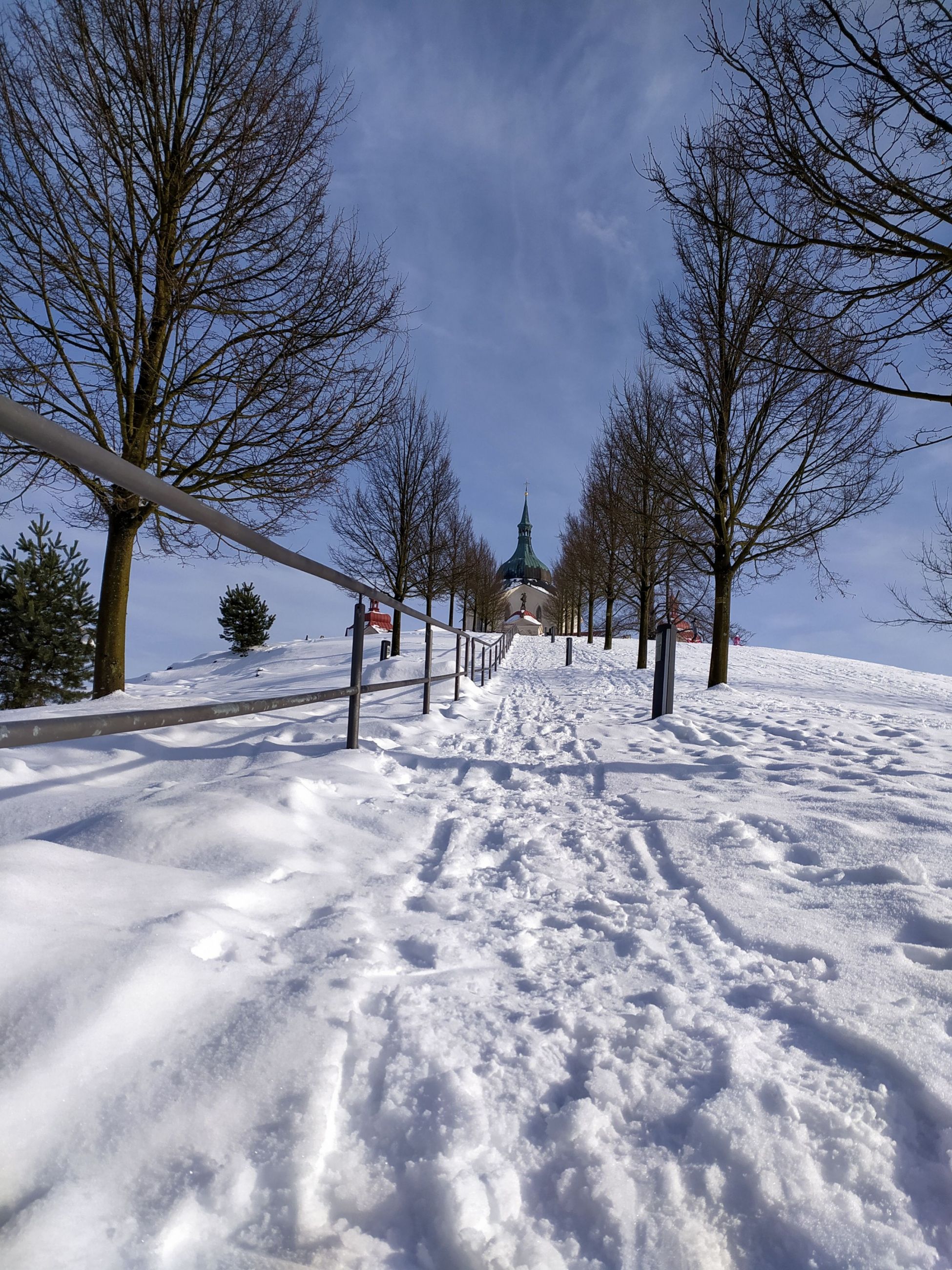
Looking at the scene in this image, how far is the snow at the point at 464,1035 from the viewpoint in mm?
908

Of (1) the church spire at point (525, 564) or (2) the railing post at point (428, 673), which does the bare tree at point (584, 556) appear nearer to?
(2) the railing post at point (428, 673)

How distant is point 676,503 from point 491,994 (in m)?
11.1

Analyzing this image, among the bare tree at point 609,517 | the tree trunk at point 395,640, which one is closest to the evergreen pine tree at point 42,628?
the tree trunk at point 395,640

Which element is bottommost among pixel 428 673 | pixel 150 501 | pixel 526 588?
pixel 428 673

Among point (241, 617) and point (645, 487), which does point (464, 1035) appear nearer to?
point (645, 487)

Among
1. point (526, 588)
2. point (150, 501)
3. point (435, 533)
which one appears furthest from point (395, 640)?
point (526, 588)

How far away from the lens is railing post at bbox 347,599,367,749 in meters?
3.78

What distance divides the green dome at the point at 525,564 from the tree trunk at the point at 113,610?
A: 77401 mm

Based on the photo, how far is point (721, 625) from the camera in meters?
10.8

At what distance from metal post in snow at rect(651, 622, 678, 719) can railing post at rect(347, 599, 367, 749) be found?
3717 mm

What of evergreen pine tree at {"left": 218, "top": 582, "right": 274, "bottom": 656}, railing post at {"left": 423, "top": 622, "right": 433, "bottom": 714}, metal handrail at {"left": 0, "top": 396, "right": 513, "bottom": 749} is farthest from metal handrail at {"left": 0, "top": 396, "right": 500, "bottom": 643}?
evergreen pine tree at {"left": 218, "top": 582, "right": 274, "bottom": 656}

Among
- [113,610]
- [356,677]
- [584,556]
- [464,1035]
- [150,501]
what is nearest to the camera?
[464,1035]

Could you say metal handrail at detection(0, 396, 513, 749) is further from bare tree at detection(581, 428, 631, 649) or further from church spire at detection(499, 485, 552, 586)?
church spire at detection(499, 485, 552, 586)

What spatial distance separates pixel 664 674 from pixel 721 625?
4.69 meters
